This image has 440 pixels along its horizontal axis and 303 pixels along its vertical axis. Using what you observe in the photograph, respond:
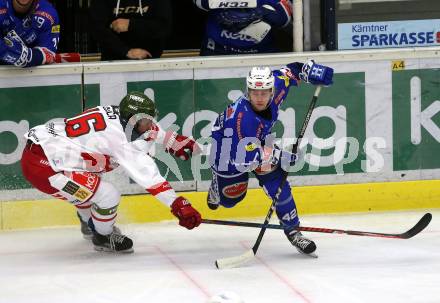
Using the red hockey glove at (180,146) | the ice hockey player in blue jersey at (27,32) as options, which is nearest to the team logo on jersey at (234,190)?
the red hockey glove at (180,146)

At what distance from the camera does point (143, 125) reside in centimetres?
533

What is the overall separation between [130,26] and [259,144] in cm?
148

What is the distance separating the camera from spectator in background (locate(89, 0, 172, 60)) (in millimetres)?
6379

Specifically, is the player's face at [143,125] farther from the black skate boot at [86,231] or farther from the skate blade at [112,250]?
the black skate boot at [86,231]

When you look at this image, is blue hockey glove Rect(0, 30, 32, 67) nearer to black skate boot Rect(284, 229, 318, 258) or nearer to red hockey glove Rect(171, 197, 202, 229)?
red hockey glove Rect(171, 197, 202, 229)

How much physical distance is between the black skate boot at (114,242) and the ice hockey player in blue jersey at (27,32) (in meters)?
1.18

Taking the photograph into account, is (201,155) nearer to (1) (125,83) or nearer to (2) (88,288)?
(1) (125,83)

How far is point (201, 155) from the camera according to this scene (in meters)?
6.45

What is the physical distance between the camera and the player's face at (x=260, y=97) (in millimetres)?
5242

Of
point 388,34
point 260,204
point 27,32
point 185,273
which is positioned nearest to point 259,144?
point 185,273

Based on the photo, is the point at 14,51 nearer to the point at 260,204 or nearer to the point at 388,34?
the point at 260,204

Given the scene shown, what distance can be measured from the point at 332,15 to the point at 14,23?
6.21 ft

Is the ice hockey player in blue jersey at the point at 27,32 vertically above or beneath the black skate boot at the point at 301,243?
above


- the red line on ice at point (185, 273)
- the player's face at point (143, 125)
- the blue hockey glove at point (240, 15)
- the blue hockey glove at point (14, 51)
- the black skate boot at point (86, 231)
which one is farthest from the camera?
the blue hockey glove at point (240, 15)
